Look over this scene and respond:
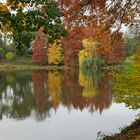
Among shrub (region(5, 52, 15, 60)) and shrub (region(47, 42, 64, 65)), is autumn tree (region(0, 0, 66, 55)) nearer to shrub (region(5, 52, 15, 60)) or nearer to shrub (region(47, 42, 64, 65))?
shrub (region(47, 42, 64, 65))

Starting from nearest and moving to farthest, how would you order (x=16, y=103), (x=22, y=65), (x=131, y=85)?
(x=131, y=85), (x=16, y=103), (x=22, y=65)

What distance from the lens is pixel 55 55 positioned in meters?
66.7

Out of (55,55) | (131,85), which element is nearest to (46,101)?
(131,85)

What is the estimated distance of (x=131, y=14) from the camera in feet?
31.1

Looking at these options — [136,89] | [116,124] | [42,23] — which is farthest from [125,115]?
[42,23]

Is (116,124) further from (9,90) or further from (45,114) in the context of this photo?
(9,90)

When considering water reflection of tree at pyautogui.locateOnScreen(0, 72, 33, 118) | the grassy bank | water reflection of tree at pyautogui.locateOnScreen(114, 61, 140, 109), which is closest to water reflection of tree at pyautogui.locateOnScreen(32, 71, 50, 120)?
water reflection of tree at pyautogui.locateOnScreen(0, 72, 33, 118)

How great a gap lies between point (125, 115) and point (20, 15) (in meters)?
13.7

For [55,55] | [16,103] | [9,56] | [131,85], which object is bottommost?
[16,103]

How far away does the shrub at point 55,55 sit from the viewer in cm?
6750

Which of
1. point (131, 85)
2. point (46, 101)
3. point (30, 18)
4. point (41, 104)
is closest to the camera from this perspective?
point (30, 18)

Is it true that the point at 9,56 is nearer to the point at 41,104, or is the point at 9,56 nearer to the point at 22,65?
the point at 22,65

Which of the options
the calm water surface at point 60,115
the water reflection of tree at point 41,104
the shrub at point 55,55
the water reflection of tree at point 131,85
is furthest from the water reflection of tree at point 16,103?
the shrub at point 55,55

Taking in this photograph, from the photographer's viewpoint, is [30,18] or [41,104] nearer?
[30,18]
